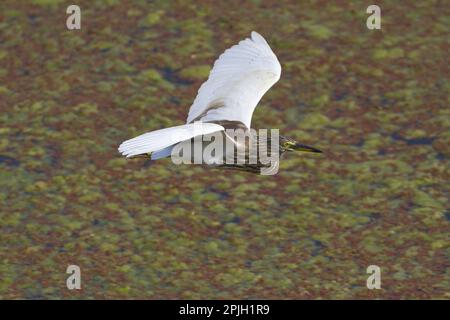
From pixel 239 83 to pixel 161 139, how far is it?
5.99 ft

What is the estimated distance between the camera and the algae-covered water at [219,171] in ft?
34.2

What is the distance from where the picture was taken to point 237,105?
9500 millimetres

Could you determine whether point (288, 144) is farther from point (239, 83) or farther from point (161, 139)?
point (161, 139)

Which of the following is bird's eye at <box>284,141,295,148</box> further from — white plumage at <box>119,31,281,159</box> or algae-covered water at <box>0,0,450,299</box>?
algae-covered water at <box>0,0,450,299</box>

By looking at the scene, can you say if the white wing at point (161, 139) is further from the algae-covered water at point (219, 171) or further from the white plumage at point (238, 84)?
the algae-covered water at point (219, 171)

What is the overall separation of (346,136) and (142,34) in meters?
2.75

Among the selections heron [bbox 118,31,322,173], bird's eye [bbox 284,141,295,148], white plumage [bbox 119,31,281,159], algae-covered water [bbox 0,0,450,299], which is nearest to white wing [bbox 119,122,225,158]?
heron [bbox 118,31,322,173]

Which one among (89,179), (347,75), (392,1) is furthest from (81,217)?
(392,1)

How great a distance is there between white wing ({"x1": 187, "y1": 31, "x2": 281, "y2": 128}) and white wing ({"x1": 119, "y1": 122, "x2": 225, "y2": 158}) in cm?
119

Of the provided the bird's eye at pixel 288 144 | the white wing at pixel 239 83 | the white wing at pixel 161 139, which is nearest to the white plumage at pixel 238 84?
the white wing at pixel 239 83

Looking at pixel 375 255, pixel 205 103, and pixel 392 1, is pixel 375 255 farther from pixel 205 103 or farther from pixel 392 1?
pixel 392 1

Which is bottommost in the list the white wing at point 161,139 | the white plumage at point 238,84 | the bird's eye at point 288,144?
the white wing at point 161,139

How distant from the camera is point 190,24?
13.4 meters

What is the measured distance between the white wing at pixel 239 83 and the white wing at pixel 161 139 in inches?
47.0
